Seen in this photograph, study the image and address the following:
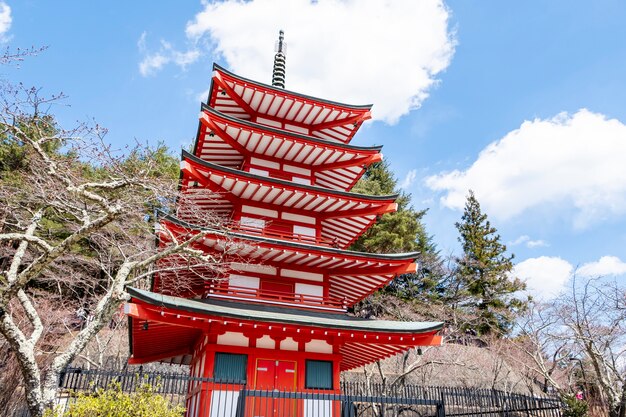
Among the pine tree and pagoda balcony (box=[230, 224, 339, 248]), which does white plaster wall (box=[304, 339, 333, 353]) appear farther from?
the pine tree

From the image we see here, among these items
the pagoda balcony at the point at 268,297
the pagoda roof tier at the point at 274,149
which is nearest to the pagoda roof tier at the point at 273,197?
the pagoda roof tier at the point at 274,149

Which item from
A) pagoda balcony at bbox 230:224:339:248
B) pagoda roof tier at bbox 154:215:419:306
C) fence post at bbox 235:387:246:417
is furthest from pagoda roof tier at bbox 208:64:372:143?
fence post at bbox 235:387:246:417

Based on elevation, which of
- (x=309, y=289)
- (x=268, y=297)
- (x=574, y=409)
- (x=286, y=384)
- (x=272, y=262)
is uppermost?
(x=272, y=262)

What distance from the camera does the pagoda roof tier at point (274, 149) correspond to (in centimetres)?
1576

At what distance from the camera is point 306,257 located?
47.4 feet

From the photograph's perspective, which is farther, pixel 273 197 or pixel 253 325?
pixel 273 197

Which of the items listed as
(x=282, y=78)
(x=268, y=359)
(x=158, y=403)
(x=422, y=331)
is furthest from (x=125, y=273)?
(x=282, y=78)

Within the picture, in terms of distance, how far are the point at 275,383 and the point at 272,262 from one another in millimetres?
4002

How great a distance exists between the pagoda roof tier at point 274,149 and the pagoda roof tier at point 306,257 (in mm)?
4343

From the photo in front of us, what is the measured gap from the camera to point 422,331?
505 inches

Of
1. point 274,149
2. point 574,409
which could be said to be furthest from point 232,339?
point 574,409

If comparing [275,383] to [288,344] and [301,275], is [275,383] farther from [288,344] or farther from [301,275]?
[301,275]

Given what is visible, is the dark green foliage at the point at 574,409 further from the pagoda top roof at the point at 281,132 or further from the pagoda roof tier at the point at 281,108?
the pagoda roof tier at the point at 281,108

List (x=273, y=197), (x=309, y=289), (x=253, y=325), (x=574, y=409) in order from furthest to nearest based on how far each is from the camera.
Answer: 1. (x=273, y=197)
2. (x=309, y=289)
3. (x=574, y=409)
4. (x=253, y=325)
